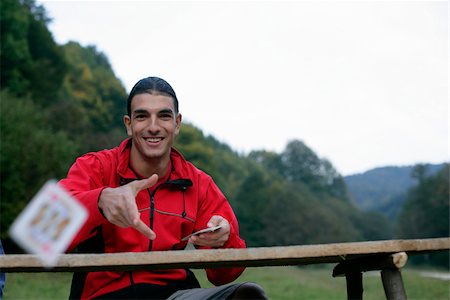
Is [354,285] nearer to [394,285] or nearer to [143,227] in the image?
[394,285]

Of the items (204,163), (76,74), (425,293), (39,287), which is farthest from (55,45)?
(425,293)

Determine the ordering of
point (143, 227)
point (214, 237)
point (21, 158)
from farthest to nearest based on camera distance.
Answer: point (21, 158)
point (214, 237)
point (143, 227)

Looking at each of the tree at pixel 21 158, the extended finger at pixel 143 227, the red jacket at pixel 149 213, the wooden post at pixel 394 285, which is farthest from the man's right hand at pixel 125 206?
the tree at pixel 21 158

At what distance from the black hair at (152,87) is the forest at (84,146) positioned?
29847 millimetres

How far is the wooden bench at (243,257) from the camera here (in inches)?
99.2

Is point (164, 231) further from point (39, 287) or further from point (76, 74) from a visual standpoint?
point (76, 74)

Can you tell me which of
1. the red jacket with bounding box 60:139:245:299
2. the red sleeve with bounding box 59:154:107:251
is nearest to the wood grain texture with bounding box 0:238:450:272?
the red sleeve with bounding box 59:154:107:251

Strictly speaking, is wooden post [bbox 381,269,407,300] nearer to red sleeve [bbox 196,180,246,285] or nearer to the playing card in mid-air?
red sleeve [bbox 196,180,246,285]

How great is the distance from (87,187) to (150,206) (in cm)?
35

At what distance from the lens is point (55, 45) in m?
62.8

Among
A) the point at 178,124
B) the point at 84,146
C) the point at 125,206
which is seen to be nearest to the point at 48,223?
the point at 125,206

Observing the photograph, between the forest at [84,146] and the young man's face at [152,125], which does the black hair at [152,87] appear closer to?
the young man's face at [152,125]

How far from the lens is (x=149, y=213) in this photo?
3.45 m

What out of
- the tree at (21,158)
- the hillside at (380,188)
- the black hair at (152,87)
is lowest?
the hillside at (380,188)
